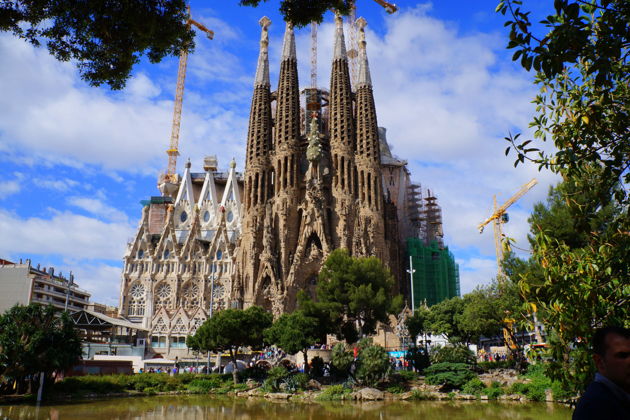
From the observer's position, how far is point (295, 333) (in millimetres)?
27422

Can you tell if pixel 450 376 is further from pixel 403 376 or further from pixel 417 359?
pixel 417 359

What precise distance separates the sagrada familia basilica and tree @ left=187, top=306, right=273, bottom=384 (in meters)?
16.9

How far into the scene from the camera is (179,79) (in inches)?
3346

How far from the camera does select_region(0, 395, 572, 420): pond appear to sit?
17094 mm

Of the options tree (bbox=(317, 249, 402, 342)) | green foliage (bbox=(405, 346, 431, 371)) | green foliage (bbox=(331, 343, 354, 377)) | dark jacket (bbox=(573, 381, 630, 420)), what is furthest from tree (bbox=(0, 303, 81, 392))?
dark jacket (bbox=(573, 381, 630, 420))

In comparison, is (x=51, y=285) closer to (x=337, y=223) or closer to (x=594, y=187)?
(x=337, y=223)

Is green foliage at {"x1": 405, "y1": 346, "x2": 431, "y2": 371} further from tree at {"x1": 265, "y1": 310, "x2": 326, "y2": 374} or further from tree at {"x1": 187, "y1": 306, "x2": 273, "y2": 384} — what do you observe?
tree at {"x1": 187, "y1": 306, "x2": 273, "y2": 384}

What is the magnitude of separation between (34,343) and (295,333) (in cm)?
1283

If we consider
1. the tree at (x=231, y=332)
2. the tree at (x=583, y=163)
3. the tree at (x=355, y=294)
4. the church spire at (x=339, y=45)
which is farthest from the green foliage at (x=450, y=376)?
the church spire at (x=339, y=45)

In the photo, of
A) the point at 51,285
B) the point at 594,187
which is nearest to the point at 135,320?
the point at 51,285

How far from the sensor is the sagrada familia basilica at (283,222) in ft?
165

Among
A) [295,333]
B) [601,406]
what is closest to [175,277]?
[295,333]

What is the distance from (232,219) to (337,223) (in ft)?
75.0

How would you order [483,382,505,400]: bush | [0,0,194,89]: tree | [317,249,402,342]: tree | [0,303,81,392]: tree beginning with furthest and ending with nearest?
[317,249,402,342]: tree → [483,382,505,400]: bush → [0,303,81,392]: tree → [0,0,194,89]: tree
